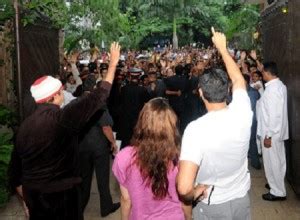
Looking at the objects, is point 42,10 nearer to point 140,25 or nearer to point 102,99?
point 102,99

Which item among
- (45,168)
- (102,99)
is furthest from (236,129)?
(45,168)

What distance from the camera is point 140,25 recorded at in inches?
1531

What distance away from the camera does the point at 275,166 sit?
732cm

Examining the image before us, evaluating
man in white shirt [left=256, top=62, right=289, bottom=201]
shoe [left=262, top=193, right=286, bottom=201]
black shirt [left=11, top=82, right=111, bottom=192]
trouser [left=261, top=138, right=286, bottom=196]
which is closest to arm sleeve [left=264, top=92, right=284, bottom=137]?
man in white shirt [left=256, top=62, right=289, bottom=201]

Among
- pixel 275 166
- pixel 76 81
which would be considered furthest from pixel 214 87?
pixel 76 81

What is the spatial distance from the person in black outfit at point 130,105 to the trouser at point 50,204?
5.06 metres

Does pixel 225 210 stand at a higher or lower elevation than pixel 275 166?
higher

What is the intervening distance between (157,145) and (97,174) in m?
3.37

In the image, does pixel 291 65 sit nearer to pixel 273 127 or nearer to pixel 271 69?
pixel 271 69

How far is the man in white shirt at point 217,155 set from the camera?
338 centimetres

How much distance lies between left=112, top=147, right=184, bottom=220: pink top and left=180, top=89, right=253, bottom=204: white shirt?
0.23 meters

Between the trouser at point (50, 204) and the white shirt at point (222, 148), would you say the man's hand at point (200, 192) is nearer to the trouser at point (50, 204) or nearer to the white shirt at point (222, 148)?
the white shirt at point (222, 148)

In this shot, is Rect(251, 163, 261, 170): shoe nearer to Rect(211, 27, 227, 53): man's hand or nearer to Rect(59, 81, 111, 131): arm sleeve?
Rect(211, 27, 227, 53): man's hand

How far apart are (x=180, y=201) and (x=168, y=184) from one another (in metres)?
0.16
